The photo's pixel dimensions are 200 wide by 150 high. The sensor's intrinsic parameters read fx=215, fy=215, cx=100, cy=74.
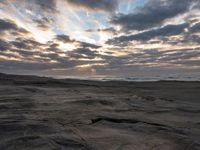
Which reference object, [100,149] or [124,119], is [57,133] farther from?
[124,119]

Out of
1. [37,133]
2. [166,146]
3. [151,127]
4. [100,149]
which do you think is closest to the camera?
[100,149]

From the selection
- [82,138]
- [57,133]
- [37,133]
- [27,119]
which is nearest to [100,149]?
[82,138]

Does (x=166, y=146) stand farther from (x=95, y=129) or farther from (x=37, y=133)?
(x=37, y=133)

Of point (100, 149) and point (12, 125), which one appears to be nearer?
point (100, 149)

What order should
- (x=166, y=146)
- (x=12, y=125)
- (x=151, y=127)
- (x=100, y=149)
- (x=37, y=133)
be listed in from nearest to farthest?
1. (x=100, y=149)
2. (x=166, y=146)
3. (x=37, y=133)
4. (x=12, y=125)
5. (x=151, y=127)

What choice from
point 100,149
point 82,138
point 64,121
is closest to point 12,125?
point 64,121

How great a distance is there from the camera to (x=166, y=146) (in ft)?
8.50

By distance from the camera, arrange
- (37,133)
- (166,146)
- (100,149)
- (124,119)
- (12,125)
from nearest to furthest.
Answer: (100,149) → (166,146) → (37,133) → (12,125) → (124,119)

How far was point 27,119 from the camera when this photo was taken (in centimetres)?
358

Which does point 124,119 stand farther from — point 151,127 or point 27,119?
point 27,119

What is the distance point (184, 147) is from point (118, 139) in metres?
0.80

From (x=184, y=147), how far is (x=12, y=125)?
7.84 feet

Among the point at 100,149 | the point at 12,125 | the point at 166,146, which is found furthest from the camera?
the point at 12,125

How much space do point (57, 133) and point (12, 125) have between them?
81 cm
